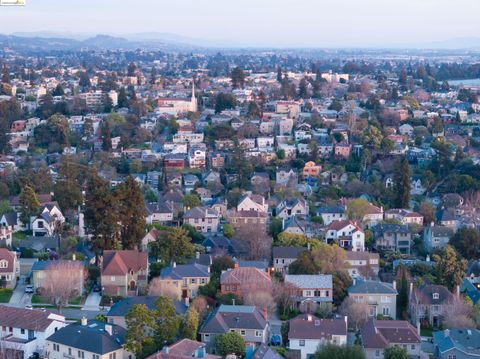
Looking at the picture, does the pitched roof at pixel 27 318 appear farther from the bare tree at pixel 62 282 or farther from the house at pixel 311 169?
the house at pixel 311 169

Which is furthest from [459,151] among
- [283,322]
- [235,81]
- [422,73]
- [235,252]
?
[422,73]

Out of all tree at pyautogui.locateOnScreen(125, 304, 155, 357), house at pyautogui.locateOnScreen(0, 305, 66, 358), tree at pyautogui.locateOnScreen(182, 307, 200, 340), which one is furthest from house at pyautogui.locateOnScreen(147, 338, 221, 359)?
house at pyautogui.locateOnScreen(0, 305, 66, 358)

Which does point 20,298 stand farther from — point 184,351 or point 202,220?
point 202,220

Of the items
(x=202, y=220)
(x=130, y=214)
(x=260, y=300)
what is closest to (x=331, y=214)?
(x=202, y=220)

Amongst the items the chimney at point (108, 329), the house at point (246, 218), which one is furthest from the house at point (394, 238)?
the chimney at point (108, 329)

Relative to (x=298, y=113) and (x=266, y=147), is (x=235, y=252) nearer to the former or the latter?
(x=266, y=147)

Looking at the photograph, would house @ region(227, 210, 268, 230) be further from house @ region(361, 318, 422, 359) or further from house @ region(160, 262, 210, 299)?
house @ region(361, 318, 422, 359)
